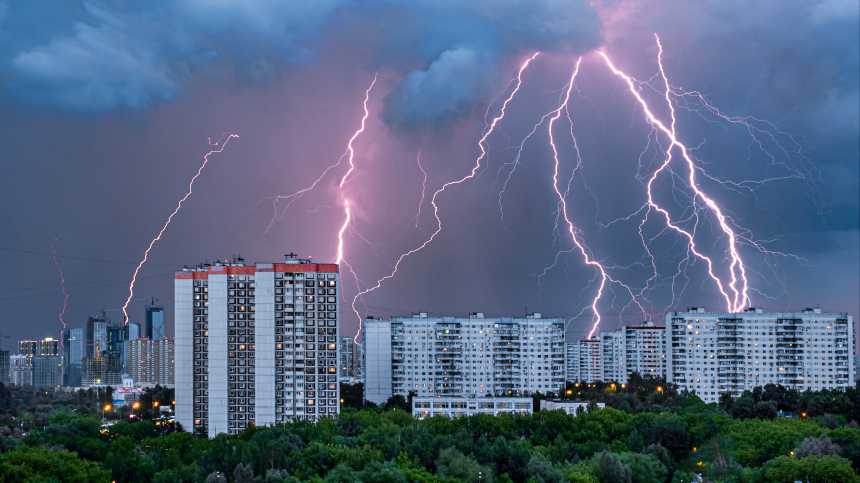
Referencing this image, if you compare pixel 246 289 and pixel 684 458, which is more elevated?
pixel 246 289

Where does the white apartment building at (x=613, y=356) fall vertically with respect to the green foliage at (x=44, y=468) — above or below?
below

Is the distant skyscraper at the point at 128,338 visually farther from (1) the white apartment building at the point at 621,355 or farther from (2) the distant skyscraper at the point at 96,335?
(1) the white apartment building at the point at 621,355

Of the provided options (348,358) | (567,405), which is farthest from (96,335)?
(567,405)

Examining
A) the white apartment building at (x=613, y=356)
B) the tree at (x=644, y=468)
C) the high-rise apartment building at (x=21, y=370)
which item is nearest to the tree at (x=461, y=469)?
the tree at (x=644, y=468)

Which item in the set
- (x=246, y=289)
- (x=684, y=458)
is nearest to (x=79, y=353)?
(x=246, y=289)

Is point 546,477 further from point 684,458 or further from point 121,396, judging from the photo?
point 121,396

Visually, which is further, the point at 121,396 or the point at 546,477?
the point at 121,396

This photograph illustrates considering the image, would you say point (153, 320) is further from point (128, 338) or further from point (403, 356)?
point (403, 356)
